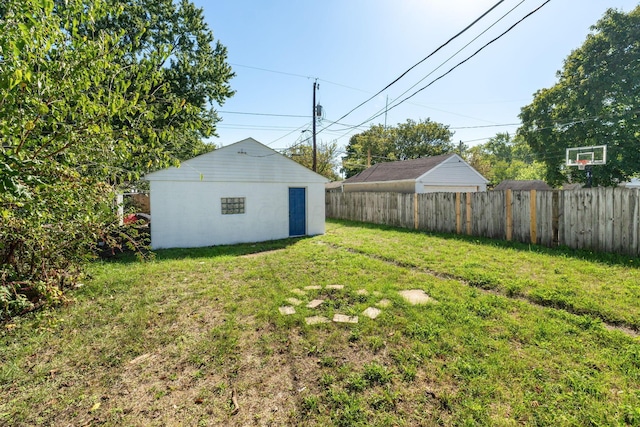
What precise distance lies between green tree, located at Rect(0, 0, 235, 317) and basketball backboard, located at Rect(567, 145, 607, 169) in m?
18.2

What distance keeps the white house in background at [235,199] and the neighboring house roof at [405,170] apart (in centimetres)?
852

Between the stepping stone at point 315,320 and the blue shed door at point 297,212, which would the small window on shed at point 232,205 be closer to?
the blue shed door at point 297,212

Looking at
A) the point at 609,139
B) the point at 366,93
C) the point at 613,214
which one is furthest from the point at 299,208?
the point at 609,139

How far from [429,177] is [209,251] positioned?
43.6 feet

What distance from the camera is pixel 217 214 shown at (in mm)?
9438

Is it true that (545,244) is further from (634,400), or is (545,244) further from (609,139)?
(609,139)

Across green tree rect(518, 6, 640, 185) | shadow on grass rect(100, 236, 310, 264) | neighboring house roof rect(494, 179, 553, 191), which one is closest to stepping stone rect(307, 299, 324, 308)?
shadow on grass rect(100, 236, 310, 264)

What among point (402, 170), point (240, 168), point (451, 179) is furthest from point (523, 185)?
point (240, 168)

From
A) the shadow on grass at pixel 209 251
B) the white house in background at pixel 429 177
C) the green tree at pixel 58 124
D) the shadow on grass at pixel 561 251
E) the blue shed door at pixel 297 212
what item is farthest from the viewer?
the white house in background at pixel 429 177

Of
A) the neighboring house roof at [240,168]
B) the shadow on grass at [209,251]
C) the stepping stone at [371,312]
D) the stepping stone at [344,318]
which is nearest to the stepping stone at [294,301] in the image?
the stepping stone at [344,318]

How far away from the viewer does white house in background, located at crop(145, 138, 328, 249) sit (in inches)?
344

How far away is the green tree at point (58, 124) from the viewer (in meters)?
1.81

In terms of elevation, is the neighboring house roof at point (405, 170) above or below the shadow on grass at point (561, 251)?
above

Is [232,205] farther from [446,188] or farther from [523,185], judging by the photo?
[523,185]
